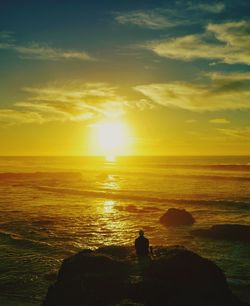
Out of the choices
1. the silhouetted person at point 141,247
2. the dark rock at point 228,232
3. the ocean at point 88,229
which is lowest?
the ocean at point 88,229

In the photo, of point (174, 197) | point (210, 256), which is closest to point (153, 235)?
point (210, 256)

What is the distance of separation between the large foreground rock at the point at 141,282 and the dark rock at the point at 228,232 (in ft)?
40.8

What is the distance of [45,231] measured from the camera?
97.3 feet

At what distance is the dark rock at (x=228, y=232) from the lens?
2614 cm

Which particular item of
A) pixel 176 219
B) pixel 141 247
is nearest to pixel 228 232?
pixel 176 219

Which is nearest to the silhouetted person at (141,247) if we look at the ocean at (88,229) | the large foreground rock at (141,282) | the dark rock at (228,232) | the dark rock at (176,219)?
the large foreground rock at (141,282)

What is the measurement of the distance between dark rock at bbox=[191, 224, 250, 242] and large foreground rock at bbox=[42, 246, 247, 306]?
1244 cm

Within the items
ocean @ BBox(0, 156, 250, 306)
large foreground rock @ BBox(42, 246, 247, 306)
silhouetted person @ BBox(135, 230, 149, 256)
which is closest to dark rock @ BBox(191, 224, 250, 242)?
ocean @ BBox(0, 156, 250, 306)

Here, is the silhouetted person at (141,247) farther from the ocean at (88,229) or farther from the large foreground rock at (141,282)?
the ocean at (88,229)

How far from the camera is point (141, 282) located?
1311 cm

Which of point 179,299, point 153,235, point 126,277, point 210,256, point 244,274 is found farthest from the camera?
point 153,235

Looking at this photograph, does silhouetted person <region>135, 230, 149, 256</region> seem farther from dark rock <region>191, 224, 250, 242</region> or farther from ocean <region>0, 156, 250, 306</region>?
dark rock <region>191, 224, 250, 242</region>

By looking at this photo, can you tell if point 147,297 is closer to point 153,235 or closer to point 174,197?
point 153,235

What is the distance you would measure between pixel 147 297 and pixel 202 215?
26.7 meters
